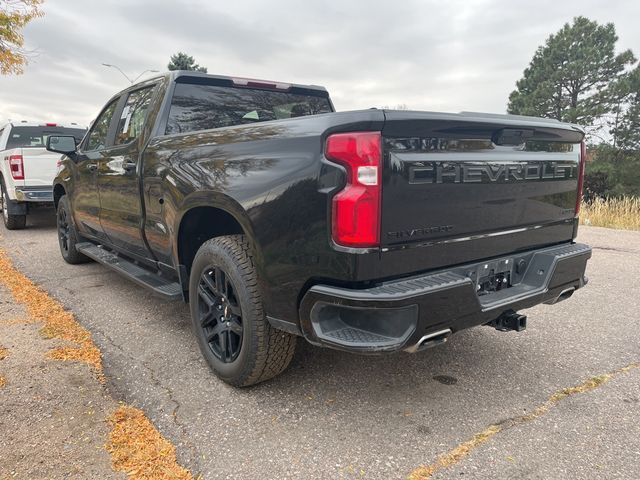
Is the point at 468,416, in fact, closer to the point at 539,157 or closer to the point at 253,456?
the point at 253,456

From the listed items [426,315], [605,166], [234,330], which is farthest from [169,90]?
[605,166]

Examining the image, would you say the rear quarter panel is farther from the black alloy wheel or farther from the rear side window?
the rear side window

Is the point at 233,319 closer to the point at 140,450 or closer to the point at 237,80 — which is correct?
the point at 140,450

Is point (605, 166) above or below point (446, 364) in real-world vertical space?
above

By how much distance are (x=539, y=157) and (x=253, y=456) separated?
219cm

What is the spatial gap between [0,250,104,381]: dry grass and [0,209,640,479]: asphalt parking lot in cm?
9

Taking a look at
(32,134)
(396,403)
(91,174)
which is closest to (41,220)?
(32,134)

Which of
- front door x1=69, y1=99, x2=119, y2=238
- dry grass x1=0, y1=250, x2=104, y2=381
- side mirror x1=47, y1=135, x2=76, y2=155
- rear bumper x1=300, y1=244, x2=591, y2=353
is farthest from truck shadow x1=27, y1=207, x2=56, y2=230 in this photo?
rear bumper x1=300, y1=244, x2=591, y2=353

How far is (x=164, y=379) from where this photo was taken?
2.91m

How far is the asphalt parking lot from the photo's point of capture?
86.1 inches

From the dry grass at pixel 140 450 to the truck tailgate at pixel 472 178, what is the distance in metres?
1.36

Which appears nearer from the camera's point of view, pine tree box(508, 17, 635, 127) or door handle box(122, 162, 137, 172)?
door handle box(122, 162, 137, 172)

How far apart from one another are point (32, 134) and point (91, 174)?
5.90 m

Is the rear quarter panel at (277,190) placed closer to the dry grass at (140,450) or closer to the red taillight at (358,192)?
the red taillight at (358,192)
